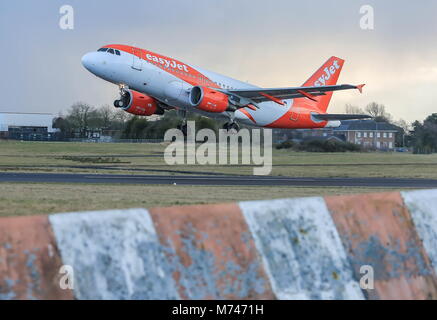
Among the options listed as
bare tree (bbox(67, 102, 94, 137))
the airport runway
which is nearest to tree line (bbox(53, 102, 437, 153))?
bare tree (bbox(67, 102, 94, 137))

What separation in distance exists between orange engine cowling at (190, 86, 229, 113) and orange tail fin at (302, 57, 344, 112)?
12.6m

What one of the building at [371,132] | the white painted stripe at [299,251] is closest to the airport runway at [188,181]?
the white painted stripe at [299,251]

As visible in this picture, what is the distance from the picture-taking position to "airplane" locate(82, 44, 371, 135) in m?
34.8

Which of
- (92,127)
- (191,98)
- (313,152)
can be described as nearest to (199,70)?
(191,98)

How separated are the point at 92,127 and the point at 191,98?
57197mm

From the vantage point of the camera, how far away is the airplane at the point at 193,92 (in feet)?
114

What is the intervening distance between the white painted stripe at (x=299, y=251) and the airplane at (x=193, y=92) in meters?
30.2

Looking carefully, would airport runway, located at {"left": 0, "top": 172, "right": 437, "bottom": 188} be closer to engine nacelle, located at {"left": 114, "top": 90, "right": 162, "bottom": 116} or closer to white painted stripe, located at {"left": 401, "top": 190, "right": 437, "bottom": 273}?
engine nacelle, located at {"left": 114, "top": 90, "right": 162, "bottom": 116}

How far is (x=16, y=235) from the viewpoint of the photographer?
405 centimetres

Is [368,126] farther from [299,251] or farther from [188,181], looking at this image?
[299,251]

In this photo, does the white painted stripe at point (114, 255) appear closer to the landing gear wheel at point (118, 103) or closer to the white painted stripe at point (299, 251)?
the white painted stripe at point (299, 251)

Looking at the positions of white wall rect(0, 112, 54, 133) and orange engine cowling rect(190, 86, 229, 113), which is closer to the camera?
orange engine cowling rect(190, 86, 229, 113)
